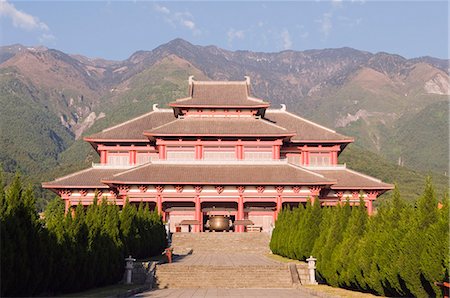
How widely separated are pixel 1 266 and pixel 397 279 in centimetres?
1050

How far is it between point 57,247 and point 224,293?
614 cm

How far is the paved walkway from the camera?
20359 mm

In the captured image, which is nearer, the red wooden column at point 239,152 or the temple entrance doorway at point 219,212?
the temple entrance doorway at point 219,212

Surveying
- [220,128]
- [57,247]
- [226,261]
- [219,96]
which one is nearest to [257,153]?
[220,128]

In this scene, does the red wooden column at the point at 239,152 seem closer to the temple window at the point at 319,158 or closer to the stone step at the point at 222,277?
the temple window at the point at 319,158

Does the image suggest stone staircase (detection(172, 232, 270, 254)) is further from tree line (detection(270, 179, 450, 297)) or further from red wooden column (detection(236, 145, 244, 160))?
tree line (detection(270, 179, 450, 297))

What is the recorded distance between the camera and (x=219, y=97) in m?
51.2

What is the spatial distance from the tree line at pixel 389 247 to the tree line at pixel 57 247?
26.0 ft

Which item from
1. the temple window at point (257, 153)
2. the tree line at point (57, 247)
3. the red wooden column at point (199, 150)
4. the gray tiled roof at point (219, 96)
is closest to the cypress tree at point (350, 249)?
the tree line at point (57, 247)

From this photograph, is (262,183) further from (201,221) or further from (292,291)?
(292,291)

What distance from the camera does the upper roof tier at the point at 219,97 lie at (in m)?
49.3

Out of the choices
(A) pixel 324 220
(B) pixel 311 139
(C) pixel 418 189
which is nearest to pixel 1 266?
(A) pixel 324 220

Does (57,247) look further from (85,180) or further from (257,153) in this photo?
(257,153)

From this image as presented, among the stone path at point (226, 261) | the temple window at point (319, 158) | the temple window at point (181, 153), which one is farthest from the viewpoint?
the temple window at point (319, 158)
